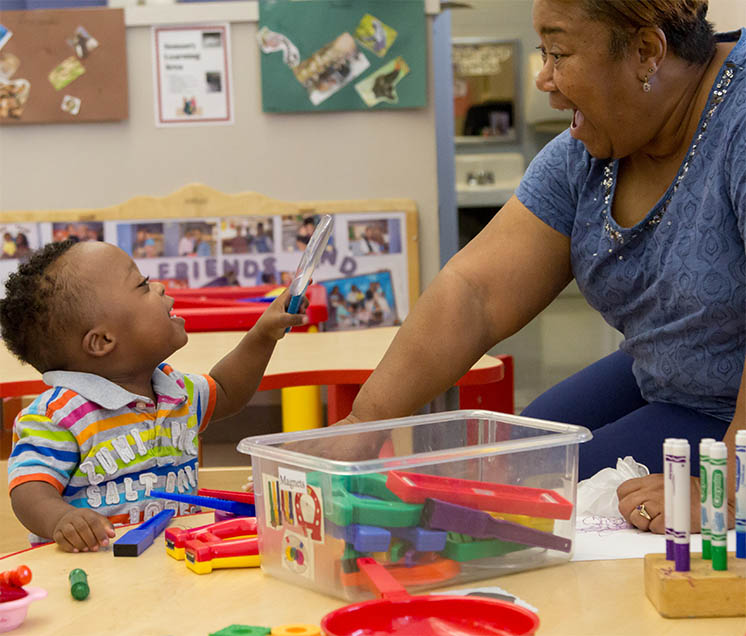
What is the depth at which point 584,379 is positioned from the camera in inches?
52.1

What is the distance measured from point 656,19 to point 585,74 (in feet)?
0.28

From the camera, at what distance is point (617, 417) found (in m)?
1.29

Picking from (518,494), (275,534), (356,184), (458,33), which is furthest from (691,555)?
(458,33)

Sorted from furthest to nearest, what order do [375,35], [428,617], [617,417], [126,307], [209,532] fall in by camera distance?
1. [375,35]
2. [617,417]
3. [126,307]
4. [209,532]
5. [428,617]

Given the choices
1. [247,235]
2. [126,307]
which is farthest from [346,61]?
[126,307]

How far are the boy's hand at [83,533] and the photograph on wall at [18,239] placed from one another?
203 centimetres

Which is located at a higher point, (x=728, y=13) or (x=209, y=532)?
(x=728, y=13)

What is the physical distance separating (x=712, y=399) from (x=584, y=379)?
0.84ft

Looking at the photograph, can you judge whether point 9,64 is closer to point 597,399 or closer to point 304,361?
point 304,361

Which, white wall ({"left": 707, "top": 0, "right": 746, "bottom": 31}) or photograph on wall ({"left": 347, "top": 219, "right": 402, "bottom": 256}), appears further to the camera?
photograph on wall ({"left": 347, "top": 219, "right": 402, "bottom": 256})

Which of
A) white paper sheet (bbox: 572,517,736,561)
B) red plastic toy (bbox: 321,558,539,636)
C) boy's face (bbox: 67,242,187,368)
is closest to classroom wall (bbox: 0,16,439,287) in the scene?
boy's face (bbox: 67,242,187,368)

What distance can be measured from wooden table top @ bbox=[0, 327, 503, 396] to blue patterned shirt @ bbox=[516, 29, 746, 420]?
0.45 meters

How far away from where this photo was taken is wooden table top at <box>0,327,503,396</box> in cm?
159

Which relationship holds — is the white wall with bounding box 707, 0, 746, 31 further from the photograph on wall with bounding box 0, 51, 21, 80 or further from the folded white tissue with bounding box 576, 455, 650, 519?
the photograph on wall with bounding box 0, 51, 21, 80
